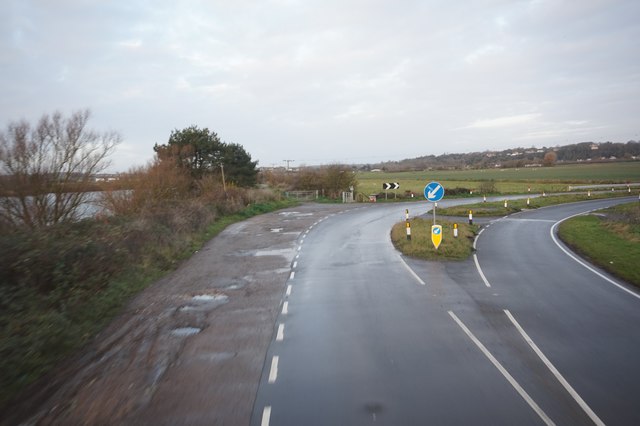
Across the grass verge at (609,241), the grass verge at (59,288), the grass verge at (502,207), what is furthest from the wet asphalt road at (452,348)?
the grass verge at (502,207)

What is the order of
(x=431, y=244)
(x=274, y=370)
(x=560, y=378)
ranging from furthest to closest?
(x=431, y=244), (x=274, y=370), (x=560, y=378)

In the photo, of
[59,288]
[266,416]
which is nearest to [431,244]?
[266,416]

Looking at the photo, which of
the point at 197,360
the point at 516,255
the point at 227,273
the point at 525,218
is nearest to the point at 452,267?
the point at 516,255

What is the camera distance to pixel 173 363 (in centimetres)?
654

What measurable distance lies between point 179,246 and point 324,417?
44.2 feet

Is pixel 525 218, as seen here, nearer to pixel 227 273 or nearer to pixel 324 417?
pixel 227 273

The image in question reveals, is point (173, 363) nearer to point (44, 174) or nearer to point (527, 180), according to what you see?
point (44, 174)

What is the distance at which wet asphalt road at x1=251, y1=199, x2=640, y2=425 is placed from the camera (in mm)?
5004

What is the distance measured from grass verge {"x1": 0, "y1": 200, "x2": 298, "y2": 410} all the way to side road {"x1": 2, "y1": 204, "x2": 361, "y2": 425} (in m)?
0.34

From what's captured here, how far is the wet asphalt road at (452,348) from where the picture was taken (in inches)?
197

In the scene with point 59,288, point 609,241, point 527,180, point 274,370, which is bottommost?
point 609,241

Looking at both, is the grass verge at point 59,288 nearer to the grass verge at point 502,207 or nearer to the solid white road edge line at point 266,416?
the solid white road edge line at point 266,416

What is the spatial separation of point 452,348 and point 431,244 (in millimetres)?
Result: 9832

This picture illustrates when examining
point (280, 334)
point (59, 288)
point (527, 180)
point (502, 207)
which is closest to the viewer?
point (280, 334)
